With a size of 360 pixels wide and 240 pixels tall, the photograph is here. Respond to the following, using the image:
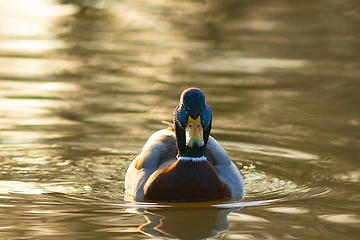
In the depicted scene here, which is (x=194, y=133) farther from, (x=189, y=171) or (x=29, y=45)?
(x=29, y=45)

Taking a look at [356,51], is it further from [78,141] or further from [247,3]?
[78,141]

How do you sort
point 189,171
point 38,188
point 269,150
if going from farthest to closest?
point 269,150
point 38,188
point 189,171

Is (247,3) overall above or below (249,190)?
above

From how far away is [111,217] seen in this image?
7012 mm

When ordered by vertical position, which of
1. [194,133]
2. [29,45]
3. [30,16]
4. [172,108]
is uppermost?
[30,16]

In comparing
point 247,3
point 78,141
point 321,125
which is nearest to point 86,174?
point 78,141

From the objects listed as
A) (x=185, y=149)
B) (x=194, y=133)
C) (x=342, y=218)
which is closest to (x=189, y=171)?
(x=185, y=149)

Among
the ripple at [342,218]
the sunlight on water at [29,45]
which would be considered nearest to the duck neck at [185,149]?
the ripple at [342,218]

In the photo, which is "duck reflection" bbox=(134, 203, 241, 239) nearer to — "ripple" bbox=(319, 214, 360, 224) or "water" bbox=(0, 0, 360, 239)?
"water" bbox=(0, 0, 360, 239)

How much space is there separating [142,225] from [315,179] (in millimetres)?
2872

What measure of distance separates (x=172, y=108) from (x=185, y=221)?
5.04 metres

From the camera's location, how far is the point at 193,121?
24.1 ft

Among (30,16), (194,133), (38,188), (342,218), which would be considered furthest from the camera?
(30,16)

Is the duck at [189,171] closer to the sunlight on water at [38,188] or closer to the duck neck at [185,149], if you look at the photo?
the duck neck at [185,149]
